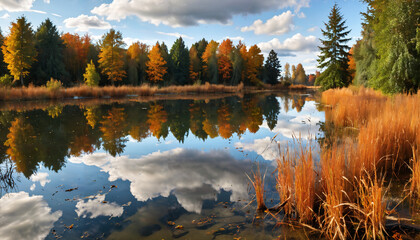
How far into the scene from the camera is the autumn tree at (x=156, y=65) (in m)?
51.3

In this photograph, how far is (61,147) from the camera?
802cm

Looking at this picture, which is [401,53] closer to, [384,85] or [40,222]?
[384,85]

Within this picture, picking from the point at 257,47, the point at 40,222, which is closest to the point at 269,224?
the point at 40,222

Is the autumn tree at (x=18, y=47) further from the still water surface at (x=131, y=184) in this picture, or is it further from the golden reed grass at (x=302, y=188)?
the golden reed grass at (x=302, y=188)

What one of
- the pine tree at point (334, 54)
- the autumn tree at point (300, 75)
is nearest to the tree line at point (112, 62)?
the pine tree at point (334, 54)

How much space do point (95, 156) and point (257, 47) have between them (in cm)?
6539

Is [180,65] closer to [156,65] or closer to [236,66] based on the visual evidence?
[156,65]

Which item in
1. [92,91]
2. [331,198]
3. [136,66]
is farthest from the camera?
[136,66]

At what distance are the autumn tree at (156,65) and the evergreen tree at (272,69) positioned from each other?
31.3m

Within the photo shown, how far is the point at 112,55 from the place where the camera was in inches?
1722

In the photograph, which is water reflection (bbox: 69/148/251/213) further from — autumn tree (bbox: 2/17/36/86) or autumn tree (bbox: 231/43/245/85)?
autumn tree (bbox: 231/43/245/85)

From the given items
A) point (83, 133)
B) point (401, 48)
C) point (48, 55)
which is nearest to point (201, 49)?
point (48, 55)

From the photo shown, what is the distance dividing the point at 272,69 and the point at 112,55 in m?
43.8

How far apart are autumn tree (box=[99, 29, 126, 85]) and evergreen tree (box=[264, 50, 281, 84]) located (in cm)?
4107
